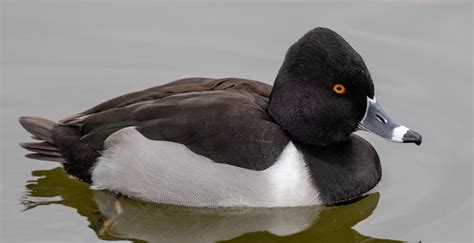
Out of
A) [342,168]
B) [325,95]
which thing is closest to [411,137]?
[342,168]

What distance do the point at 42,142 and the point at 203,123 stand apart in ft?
4.64

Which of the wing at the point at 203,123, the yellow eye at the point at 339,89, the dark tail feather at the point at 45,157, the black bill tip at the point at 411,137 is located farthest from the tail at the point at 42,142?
the black bill tip at the point at 411,137

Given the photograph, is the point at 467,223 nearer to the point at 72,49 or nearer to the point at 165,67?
the point at 165,67

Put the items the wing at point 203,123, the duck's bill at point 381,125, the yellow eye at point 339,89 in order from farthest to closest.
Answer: the duck's bill at point 381,125 → the yellow eye at point 339,89 → the wing at point 203,123

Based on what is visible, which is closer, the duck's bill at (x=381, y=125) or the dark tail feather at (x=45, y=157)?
the duck's bill at (x=381, y=125)

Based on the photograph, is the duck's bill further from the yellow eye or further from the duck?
the yellow eye

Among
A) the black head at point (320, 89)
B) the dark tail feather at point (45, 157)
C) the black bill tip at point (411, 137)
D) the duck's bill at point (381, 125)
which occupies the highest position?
the black head at point (320, 89)

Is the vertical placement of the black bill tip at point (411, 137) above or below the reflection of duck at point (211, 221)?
above

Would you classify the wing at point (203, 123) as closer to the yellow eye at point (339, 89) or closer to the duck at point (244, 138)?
the duck at point (244, 138)

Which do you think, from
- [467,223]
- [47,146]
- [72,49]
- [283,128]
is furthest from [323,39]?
[72,49]

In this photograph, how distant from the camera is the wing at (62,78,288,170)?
7.75m

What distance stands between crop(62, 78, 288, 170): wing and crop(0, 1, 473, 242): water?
0.50 m

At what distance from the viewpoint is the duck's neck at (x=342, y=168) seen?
7.97 m

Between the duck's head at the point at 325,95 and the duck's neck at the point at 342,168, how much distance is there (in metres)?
0.09
